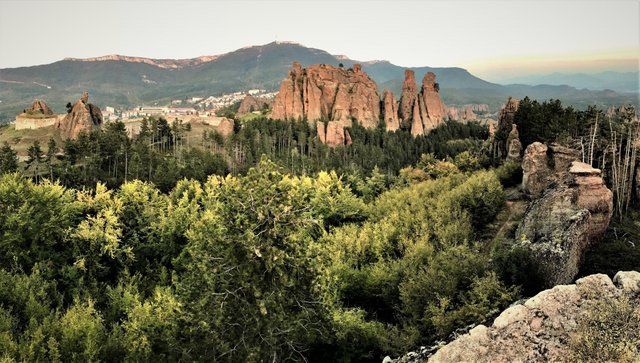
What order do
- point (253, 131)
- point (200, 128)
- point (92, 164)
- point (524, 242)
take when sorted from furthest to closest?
point (200, 128), point (253, 131), point (92, 164), point (524, 242)

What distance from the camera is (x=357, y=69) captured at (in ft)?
561

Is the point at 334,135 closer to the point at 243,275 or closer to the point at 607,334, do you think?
the point at 243,275

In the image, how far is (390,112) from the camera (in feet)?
522

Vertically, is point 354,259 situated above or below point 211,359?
below

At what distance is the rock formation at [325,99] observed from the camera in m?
154

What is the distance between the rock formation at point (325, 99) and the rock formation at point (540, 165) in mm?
101375

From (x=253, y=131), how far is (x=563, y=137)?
8866 centimetres

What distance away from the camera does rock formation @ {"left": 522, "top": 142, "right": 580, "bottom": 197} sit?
49.0 meters

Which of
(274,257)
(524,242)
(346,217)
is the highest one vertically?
(274,257)

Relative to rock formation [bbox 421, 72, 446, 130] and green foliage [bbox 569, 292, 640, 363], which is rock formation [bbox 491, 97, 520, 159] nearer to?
green foliage [bbox 569, 292, 640, 363]

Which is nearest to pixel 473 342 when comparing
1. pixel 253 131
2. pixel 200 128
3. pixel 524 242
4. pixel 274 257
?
pixel 274 257

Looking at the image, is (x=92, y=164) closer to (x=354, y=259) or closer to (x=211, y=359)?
(x=354, y=259)

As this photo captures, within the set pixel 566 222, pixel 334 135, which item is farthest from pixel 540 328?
pixel 334 135

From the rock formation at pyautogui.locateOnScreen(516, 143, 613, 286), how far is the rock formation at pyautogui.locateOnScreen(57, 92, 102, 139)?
108 meters
